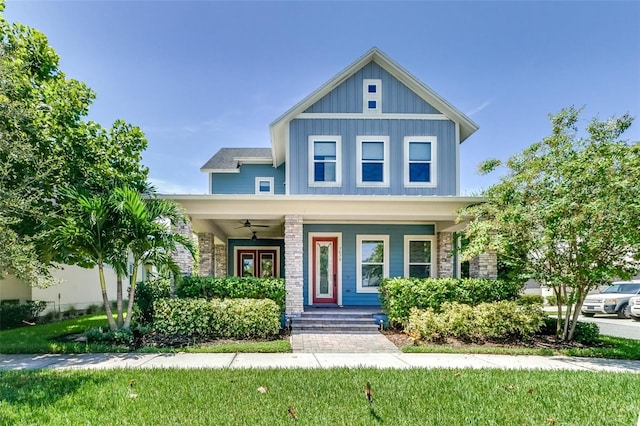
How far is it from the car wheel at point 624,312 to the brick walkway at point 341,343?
13167mm

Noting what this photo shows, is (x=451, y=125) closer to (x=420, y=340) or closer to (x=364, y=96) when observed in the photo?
(x=364, y=96)

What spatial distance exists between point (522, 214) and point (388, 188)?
16.0ft

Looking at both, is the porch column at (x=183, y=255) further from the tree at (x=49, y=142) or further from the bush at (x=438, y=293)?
the bush at (x=438, y=293)

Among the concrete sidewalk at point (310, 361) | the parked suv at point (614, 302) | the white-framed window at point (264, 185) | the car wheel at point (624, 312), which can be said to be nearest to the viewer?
the concrete sidewalk at point (310, 361)

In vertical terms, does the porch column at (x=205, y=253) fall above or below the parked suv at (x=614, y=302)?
above

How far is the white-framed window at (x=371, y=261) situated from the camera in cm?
1198

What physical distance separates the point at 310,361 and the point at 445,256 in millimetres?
7386

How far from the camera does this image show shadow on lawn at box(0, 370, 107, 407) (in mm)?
4207

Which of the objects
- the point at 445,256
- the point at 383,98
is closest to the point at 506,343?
the point at 445,256

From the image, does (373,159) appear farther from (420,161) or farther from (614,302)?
(614,302)

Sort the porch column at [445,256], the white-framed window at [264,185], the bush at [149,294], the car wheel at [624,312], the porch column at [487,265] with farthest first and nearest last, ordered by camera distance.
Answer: the white-framed window at [264,185] → the car wheel at [624,312] → the porch column at [445,256] → the porch column at [487,265] → the bush at [149,294]

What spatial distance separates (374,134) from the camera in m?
12.1

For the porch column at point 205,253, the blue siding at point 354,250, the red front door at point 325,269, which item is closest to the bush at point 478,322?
the blue siding at point 354,250

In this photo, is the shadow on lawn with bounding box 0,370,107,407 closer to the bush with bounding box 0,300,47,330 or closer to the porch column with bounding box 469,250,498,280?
the bush with bounding box 0,300,47,330
